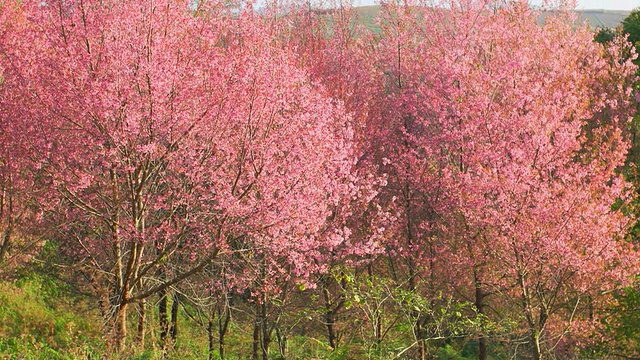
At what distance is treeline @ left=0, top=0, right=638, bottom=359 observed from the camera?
1068 centimetres

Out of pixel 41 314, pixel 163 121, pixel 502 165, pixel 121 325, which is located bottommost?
pixel 41 314

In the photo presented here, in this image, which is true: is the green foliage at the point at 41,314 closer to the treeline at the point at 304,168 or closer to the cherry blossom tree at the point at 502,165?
the treeline at the point at 304,168

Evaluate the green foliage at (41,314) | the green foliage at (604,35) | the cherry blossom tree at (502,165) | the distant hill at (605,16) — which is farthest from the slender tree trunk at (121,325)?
the distant hill at (605,16)

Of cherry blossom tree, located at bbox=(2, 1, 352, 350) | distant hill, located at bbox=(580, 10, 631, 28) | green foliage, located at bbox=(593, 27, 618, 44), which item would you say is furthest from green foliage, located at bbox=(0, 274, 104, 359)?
distant hill, located at bbox=(580, 10, 631, 28)

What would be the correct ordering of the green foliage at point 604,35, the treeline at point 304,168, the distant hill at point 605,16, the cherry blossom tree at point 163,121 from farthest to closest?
1. the distant hill at point 605,16
2. the green foliage at point 604,35
3. the treeline at point 304,168
4. the cherry blossom tree at point 163,121

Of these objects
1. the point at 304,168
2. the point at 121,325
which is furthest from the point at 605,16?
the point at 121,325

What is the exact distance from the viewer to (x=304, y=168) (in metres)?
12.2

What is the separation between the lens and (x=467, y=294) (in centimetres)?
1828

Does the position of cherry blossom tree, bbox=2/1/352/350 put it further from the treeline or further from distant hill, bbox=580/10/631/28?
distant hill, bbox=580/10/631/28

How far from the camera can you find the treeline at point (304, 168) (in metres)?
10.7

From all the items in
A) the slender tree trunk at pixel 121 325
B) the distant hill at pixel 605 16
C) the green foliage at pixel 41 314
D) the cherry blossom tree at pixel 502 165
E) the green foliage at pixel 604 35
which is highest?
the distant hill at pixel 605 16

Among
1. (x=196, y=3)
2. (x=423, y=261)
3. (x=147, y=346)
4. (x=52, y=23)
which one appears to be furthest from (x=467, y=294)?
(x=52, y=23)

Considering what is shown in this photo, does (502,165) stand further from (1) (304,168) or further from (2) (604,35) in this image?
(2) (604,35)

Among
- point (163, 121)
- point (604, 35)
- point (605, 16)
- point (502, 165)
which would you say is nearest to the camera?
point (163, 121)
